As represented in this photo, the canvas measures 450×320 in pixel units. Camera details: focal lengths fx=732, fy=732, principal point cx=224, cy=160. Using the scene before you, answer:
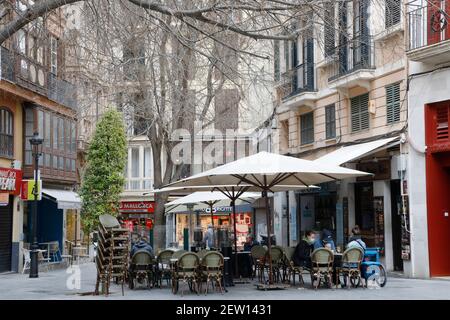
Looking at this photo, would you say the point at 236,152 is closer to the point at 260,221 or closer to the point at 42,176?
the point at 260,221

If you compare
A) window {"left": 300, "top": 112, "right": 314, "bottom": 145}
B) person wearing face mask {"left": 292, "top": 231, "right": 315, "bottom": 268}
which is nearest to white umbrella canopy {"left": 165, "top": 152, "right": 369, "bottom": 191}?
person wearing face mask {"left": 292, "top": 231, "right": 315, "bottom": 268}

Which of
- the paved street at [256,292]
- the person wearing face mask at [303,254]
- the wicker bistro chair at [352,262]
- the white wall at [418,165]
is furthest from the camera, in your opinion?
the white wall at [418,165]

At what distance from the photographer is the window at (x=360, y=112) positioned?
24734 millimetres

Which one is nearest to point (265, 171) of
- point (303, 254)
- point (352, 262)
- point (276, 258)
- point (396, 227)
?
point (303, 254)

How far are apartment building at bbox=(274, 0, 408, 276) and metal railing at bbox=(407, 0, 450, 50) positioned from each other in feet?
3.19

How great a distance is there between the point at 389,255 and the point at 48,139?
1558cm

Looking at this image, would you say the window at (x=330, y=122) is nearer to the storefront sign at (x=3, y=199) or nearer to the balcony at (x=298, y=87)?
the balcony at (x=298, y=87)

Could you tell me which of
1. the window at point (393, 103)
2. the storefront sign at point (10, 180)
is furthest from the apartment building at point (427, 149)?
the storefront sign at point (10, 180)

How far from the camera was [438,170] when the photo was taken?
68.5 feet

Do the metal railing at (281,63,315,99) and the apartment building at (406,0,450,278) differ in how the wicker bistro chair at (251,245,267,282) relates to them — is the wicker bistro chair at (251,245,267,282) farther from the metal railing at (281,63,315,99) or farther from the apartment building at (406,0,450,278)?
the metal railing at (281,63,315,99)

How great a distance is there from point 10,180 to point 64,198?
15.4 ft

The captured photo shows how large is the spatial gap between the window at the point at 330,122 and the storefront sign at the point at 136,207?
24521mm

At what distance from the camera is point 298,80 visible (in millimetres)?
29875
